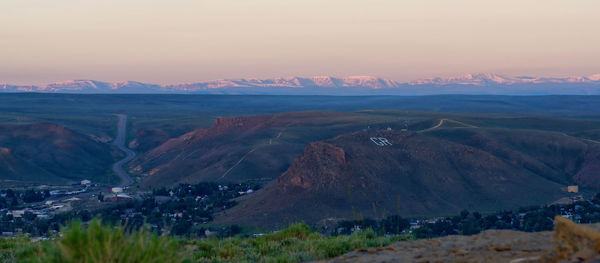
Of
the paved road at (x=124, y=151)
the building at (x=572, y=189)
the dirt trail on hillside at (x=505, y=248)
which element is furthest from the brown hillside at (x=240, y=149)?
the dirt trail on hillside at (x=505, y=248)

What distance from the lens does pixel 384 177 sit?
57.4 metres

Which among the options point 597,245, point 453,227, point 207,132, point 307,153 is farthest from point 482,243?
point 207,132

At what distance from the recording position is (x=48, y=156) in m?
110

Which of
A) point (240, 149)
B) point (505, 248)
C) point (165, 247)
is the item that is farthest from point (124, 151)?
point (505, 248)

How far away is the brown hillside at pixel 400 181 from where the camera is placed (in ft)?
170

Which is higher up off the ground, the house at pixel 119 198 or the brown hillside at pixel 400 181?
the brown hillside at pixel 400 181

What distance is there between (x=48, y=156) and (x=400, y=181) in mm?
75556

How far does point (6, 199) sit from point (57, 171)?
3306 cm

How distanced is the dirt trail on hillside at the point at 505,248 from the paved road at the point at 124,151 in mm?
86012

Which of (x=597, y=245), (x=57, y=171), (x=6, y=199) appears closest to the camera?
(x=597, y=245)

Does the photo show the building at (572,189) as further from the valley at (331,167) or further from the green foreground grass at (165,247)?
the green foreground grass at (165,247)

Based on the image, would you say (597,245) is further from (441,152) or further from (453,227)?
(441,152)

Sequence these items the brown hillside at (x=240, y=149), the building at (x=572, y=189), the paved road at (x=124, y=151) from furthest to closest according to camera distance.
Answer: the paved road at (x=124, y=151) → the brown hillside at (x=240, y=149) → the building at (x=572, y=189)

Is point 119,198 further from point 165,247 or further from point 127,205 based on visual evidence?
point 165,247
